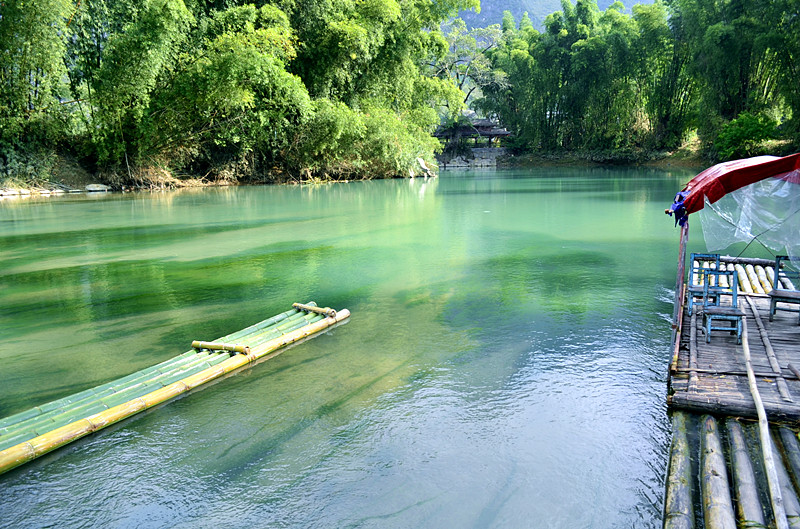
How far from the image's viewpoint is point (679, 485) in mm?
3586

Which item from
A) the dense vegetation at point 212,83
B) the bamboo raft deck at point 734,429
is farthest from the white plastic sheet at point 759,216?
the dense vegetation at point 212,83

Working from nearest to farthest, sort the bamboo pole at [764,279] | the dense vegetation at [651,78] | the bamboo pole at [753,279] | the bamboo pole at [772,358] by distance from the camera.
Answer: the bamboo pole at [772,358], the bamboo pole at [753,279], the bamboo pole at [764,279], the dense vegetation at [651,78]

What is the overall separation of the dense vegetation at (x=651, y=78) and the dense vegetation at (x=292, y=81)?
0.43ft

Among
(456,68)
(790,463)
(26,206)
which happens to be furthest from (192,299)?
(456,68)

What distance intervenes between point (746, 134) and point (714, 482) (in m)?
32.6

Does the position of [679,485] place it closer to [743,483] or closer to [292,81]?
[743,483]

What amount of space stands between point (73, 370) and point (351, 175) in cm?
2790

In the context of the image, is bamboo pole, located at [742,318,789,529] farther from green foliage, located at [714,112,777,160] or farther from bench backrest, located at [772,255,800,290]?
green foliage, located at [714,112,777,160]

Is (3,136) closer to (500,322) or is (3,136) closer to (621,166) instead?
(500,322)

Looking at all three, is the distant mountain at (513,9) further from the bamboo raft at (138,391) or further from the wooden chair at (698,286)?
the bamboo raft at (138,391)

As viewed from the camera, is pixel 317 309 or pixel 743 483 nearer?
pixel 743 483

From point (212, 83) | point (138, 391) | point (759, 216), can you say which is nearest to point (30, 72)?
point (212, 83)

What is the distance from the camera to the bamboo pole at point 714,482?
10.5 feet

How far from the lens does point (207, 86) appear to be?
984 inches
